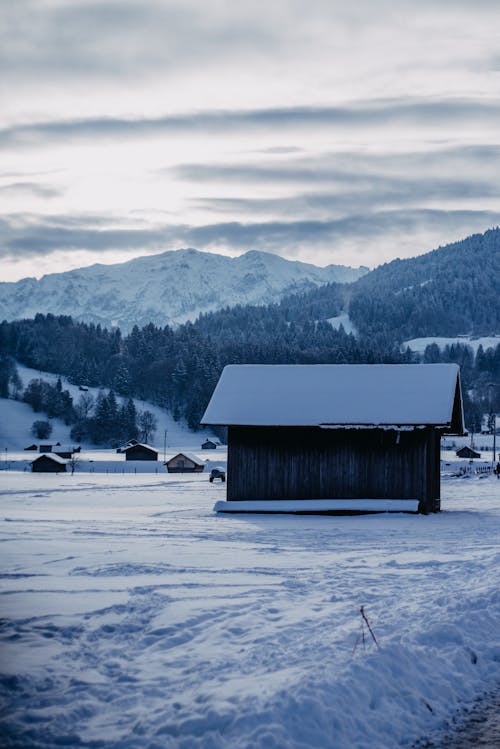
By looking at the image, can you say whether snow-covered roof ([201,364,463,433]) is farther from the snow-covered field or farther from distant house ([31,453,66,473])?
distant house ([31,453,66,473])

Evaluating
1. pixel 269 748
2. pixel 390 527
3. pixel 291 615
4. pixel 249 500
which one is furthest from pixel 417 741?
pixel 249 500

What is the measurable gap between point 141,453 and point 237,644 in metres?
119

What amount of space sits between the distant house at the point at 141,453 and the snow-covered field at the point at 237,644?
108615mm

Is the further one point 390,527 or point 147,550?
point 390,527

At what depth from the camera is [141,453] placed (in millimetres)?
128875

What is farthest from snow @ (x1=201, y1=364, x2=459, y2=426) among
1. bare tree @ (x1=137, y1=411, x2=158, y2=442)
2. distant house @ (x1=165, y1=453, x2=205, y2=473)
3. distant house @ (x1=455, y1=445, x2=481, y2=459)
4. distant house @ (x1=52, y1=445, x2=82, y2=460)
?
bare tree @ (x1=137, y1=411, x2=158, y2=442)

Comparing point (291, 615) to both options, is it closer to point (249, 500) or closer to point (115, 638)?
point (115, 638)

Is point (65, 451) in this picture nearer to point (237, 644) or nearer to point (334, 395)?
point (334, 395)

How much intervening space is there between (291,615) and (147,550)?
287 inches

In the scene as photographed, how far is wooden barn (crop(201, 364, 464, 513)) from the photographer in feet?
105

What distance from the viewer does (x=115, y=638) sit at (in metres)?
11.1

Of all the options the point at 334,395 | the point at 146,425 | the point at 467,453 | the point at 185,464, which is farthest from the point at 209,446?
the point at 334,395

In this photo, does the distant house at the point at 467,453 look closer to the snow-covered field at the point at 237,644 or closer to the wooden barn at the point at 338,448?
the wooden barn at the point at 338,448

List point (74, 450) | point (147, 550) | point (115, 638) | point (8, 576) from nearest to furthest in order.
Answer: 1. point (115, 638)
2. point (8, 576)
3. point (147, 550)
4. point (74, 450)
